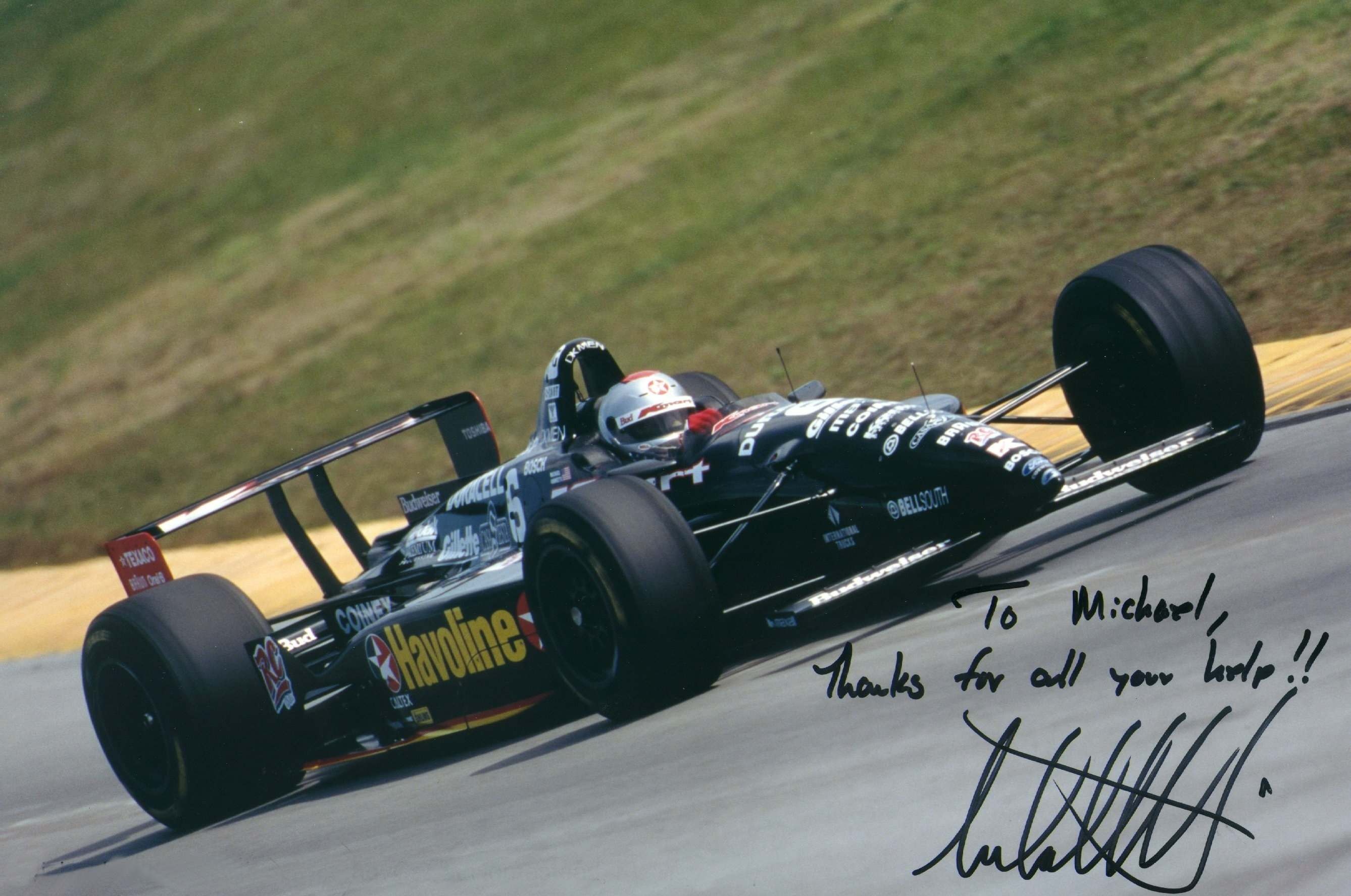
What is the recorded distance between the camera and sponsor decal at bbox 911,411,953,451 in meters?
6.30

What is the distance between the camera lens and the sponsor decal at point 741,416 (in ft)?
23.5

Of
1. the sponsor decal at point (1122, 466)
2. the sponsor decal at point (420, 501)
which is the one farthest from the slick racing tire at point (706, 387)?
the sponsor decal at point (1122, 466)

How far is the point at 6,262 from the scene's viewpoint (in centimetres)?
3850

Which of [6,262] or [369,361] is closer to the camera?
[369,361]

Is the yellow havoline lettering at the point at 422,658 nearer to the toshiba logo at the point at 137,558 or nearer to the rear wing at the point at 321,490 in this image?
the rear wing at the point at 321,490

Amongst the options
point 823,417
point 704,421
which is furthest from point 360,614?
point 823,417

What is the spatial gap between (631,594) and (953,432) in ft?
4.67

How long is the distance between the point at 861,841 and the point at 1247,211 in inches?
458

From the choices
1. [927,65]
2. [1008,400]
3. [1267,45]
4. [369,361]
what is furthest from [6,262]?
[1008,400]

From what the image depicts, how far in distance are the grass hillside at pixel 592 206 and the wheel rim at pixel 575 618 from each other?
7.02 meters

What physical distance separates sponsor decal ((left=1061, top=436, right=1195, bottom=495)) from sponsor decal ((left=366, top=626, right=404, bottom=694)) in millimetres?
2929

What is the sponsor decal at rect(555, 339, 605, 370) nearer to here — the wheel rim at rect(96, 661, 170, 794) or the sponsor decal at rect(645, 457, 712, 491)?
the sponsor decal at rect(645, 457, 712, 491)

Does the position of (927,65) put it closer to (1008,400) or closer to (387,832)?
(1008,400)

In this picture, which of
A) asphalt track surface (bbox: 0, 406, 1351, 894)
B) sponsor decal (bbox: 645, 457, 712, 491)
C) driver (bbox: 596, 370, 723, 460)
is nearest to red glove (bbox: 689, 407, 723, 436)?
driver (bbox: 596, 370, 723, 460)
